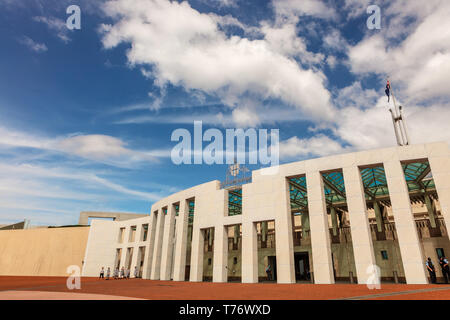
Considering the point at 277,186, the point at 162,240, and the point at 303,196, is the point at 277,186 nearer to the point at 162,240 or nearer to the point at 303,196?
the point at 303,196

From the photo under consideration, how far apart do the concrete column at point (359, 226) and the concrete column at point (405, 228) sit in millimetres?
2059

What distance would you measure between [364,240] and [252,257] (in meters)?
9.84

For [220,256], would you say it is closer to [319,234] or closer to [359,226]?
[319,234]

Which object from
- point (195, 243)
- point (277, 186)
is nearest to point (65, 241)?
point (195, 243)

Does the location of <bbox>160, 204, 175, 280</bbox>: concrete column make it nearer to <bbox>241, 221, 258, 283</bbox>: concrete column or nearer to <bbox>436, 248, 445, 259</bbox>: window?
<bbox>241, 221, 258, 283</bbox>: concrete column

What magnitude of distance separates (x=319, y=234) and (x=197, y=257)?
553 inches

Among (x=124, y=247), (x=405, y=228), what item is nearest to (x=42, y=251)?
(x=124, y=247)

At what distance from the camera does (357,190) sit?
71.4ft

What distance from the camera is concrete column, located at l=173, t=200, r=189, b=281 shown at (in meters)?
31.0

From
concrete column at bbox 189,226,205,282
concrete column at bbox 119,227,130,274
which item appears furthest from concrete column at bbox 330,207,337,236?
concrete column at bbox 119,227,130,274

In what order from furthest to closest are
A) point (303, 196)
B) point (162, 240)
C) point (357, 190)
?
point (162, 240) < point (303, 196) < point (357, 190)

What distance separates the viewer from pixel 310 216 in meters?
23.1

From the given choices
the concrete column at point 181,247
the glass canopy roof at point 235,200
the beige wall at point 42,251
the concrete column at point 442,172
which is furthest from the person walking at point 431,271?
the beige wall at point 42,251

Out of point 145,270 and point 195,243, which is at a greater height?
point 195,243
